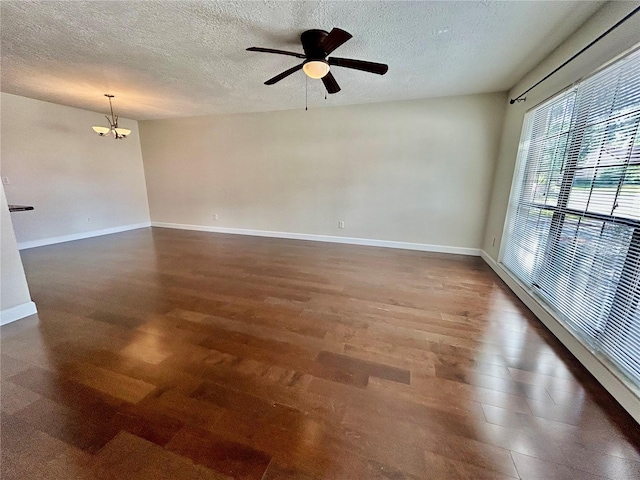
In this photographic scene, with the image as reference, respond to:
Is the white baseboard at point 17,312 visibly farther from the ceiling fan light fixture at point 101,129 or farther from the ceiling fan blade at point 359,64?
the ceiling fan blade at point 359,64

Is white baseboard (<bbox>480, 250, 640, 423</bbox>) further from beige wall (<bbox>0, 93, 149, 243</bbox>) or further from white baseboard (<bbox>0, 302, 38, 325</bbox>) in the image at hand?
beige wall (<bbox>0, 93, 149, 243</bbox>)

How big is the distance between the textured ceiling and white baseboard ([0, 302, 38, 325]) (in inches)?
95.4

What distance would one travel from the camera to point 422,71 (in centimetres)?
302

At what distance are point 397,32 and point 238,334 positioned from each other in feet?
9.66

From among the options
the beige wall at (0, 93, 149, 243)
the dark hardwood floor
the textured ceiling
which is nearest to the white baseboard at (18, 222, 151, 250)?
the beige wall at (0, 93, 149, 243)

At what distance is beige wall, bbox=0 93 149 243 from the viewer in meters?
4.24

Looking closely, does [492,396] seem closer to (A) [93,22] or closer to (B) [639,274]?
(B) [639,274]

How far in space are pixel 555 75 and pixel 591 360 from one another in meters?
2.59

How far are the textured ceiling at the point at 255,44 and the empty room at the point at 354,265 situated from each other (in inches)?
1.1

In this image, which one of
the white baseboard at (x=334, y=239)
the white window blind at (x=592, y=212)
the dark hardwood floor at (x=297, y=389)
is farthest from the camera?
the white baseboard at (x=334, y=239)

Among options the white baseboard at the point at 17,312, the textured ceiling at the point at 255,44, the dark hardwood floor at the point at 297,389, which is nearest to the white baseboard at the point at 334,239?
the dark hardwood floor at the point at 297,389

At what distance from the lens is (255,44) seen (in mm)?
2439

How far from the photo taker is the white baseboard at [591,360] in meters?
1.42

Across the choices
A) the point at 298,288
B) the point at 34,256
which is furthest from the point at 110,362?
the point at 34,256
